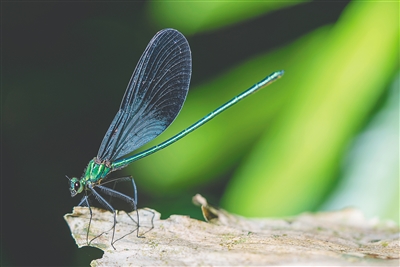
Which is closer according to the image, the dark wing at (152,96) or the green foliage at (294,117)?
the dark wing at (152,96)

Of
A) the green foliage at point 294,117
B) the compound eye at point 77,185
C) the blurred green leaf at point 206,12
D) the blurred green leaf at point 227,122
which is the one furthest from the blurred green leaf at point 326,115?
the compound eye at point 77,185

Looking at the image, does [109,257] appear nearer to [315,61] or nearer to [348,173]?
[348,173]

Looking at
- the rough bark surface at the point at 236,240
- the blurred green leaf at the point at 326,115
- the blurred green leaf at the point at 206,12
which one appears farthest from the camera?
the blurred green leaf at the point at 206,12

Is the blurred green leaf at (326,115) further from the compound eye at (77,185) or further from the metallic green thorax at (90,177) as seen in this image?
the compound eye at (77,185)

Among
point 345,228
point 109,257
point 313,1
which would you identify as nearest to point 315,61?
point 313,1

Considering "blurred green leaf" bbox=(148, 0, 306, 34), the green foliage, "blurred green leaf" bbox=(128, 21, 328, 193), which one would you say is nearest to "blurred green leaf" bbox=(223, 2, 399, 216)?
the green foliage

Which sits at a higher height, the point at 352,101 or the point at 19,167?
the point at 352,101

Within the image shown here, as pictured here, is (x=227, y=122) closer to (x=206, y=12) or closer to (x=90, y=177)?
(x=206, y=12)
